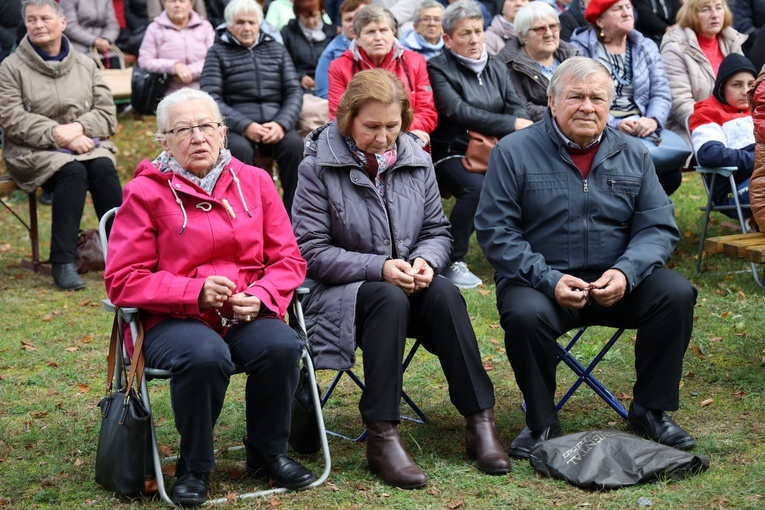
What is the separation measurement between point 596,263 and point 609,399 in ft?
2.07

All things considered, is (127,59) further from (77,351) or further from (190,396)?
(190,396)

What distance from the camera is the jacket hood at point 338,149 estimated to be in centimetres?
450

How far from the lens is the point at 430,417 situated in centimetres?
487

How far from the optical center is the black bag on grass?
3.94m

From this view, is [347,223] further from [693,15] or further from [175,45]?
[175,45]

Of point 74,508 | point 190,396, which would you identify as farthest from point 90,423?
point 190,396

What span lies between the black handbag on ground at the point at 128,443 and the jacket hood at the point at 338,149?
116 cm

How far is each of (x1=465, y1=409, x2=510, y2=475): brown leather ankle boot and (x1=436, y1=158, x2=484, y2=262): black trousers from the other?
3154 millimetres

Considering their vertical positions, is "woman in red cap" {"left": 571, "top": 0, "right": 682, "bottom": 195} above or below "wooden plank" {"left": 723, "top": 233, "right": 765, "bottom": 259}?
above

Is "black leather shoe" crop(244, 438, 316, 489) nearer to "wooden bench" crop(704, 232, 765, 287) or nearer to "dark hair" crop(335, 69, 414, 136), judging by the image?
"dark hair" crop(335, 69, 414, 136)

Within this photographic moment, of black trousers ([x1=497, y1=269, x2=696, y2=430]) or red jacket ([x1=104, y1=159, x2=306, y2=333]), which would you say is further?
black trousers ([x1=497, y1=269, x2=696, y2=430])

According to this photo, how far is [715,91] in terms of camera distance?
286 inches

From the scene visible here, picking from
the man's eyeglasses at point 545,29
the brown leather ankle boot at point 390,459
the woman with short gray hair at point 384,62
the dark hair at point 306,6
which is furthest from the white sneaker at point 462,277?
the dark hair at point 306,6

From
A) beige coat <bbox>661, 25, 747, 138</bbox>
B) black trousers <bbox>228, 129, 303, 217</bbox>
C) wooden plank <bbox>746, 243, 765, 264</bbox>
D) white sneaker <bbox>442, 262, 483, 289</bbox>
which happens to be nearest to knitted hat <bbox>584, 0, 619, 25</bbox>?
beige coat <bbox>661, 25, 747, 138</bbox>
